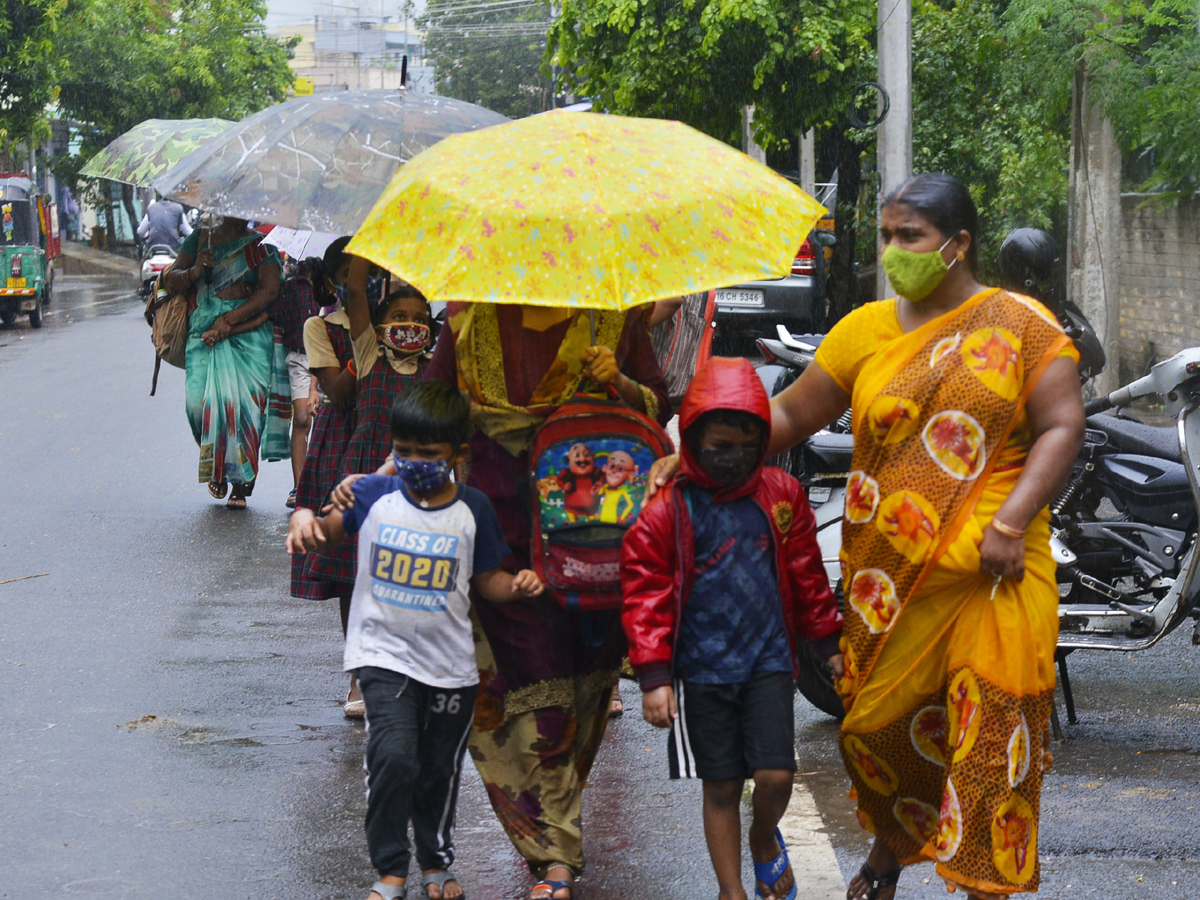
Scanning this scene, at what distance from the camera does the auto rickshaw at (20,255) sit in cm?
1989

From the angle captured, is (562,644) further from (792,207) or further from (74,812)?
(74,812)

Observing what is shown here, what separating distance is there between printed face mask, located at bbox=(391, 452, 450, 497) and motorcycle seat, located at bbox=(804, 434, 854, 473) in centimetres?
228

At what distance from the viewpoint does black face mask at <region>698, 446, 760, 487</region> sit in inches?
126

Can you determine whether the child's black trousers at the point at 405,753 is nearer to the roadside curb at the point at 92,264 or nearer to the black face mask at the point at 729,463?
the black face mask at the point at 729,463

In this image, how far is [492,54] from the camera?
181 ft

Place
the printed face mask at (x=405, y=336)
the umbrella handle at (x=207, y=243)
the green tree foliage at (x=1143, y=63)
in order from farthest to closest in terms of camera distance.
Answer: the green tree foliage at (x=1143, y=63)
the umbrella handle at (x=207, y=243)
the printed face mask at (x=405, y=336)

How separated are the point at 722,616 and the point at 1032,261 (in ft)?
9.60

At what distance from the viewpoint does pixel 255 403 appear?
28.4 ft

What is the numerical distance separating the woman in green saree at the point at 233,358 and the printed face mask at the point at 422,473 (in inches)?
191

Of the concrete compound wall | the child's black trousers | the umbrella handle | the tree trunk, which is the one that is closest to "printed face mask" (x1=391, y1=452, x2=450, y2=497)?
the child's black trousers

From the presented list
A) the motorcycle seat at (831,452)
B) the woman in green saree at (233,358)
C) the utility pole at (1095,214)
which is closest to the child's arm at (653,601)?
the motorcycle seat at (831,452)

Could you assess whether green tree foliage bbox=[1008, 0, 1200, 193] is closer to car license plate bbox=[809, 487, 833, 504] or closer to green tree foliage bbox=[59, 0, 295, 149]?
car license plate bbox=[809, 487, 833, 504]

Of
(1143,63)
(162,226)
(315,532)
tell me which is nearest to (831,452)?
(315,532)

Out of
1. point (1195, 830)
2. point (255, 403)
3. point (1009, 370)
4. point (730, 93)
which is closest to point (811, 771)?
point (1195, 830)
